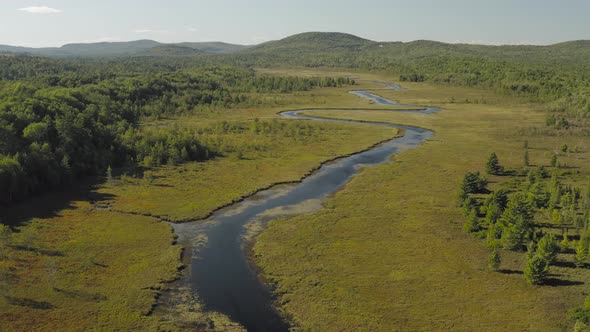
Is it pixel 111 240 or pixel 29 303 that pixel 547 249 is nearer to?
pixel 111 240

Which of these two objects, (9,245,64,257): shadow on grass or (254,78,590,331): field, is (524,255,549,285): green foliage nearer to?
(254,78,590,331): field

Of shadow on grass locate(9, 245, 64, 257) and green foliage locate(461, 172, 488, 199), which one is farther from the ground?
green foliage locate(461, 172, 488, 199)

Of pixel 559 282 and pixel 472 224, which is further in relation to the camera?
pixel 472 224

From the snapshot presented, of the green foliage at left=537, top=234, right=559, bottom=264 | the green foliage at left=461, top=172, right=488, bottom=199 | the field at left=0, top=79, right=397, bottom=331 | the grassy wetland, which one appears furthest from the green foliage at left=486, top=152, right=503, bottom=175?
the green foliage at left=537, top=234, right=559, bottom=264

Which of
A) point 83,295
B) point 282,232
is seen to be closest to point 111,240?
point 83,295

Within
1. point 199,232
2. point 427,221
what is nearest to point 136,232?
point 199,232

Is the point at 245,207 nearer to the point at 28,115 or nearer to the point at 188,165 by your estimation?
the point at 188,165
